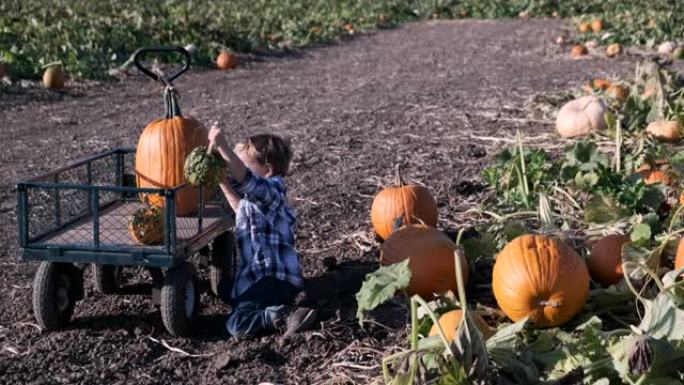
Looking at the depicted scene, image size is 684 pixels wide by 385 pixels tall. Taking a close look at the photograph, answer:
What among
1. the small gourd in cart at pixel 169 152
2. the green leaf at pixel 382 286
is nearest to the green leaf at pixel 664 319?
the green leaf at pixel 382 286

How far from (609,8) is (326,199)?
72.4 feet

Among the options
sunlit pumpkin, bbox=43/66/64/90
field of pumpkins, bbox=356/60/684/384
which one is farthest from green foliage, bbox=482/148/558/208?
sunlit pumpkin, bbox=43/66/64/90

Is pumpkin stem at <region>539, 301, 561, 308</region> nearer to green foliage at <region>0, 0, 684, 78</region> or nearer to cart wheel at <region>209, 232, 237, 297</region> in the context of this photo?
cart wheel at <region>209, 232, 237, 297</region>

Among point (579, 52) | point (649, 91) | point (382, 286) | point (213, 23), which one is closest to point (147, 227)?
point (382, 286)

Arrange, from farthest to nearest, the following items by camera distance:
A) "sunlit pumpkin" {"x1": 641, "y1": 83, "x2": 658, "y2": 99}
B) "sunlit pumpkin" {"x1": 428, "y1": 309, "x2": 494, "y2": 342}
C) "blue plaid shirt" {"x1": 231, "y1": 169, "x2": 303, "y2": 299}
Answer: "sunlit pumpkin" {"x1": 641, "y1": 83, "x2": 658, "y2": 99} < "blue plaid shirt" {"x1": 231, "y1": 169, "x2": 303, "y2": 299} < "sunlit pumpkin" {"x1": 428, "y1": 309, "x2": 494, "y2": 342}

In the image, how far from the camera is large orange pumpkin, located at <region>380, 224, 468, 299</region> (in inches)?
174

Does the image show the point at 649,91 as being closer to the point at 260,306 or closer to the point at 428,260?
the point at 428,260

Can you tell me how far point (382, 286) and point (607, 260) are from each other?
3.98ft

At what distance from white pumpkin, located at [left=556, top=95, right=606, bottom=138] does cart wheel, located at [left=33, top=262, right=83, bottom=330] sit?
513 cm

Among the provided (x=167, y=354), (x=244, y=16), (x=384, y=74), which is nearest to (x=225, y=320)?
(x=167, y=354)

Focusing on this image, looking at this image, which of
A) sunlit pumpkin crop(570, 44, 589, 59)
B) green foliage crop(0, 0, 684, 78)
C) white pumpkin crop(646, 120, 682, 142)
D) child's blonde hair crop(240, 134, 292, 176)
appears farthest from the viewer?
sunlit pumpkin crop(570, 44, 589, 59)

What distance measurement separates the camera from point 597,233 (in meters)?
5.04

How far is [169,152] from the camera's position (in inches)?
191

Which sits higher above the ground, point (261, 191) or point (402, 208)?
point (261, 191)
